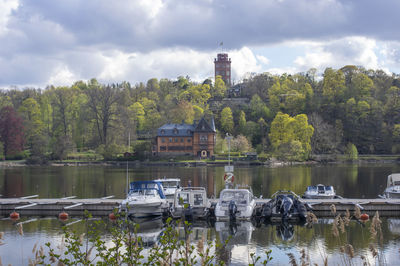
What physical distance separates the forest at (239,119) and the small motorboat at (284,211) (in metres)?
68.6

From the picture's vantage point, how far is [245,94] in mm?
140500

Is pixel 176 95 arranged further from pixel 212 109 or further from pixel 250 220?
pixel 250 220

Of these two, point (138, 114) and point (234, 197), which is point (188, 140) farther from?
point (234, 197)

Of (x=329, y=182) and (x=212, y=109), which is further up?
(x=212, y=109)

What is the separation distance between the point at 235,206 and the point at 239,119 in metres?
89.5

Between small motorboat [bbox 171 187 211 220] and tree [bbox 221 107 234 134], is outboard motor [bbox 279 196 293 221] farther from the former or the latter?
tree [bbox 221 107 234 134]

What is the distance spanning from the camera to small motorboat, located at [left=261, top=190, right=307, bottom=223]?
96.7 ft

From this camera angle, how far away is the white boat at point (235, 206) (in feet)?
95.2

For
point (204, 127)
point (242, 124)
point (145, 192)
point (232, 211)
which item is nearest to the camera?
point (232, 211)

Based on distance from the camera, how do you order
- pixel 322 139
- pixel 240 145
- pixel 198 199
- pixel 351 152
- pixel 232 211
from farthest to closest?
pixel 322 139, pixel 240 145, pixel 351 152, pixel 198 199, pixel 232 211

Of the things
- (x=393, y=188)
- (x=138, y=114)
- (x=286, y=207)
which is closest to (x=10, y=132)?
(x=138, y=114)

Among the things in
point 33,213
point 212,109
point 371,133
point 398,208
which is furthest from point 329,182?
point 212,109

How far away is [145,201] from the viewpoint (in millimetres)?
30391

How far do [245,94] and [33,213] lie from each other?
112m
